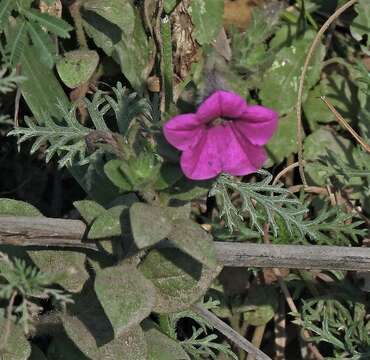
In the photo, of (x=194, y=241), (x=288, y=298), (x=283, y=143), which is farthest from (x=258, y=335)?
(x=194, y=241)

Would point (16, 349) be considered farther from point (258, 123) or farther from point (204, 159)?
point (258, 123)

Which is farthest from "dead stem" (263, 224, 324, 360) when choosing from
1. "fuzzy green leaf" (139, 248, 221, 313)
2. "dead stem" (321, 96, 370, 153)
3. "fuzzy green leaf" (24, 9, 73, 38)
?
"fuzzy green leaf" (24, 9, 73, 38)

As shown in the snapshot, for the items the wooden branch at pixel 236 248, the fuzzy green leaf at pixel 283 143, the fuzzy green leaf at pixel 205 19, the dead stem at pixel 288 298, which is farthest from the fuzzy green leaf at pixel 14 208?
the fuzzy green leaf at pixel 283 143

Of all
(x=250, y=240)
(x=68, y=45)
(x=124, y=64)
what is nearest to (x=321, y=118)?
(x=250, y=240)

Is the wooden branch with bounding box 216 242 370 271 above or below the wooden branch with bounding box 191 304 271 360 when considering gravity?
above

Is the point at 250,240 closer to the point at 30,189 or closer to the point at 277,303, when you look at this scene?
the point at 277,303

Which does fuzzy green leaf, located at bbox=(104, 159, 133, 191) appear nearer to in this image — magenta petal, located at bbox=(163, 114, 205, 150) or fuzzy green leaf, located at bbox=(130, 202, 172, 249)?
fuzzy green leaf, located at bbox=(130, 202, 172, 249)

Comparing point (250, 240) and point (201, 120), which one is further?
point (250, 240)
